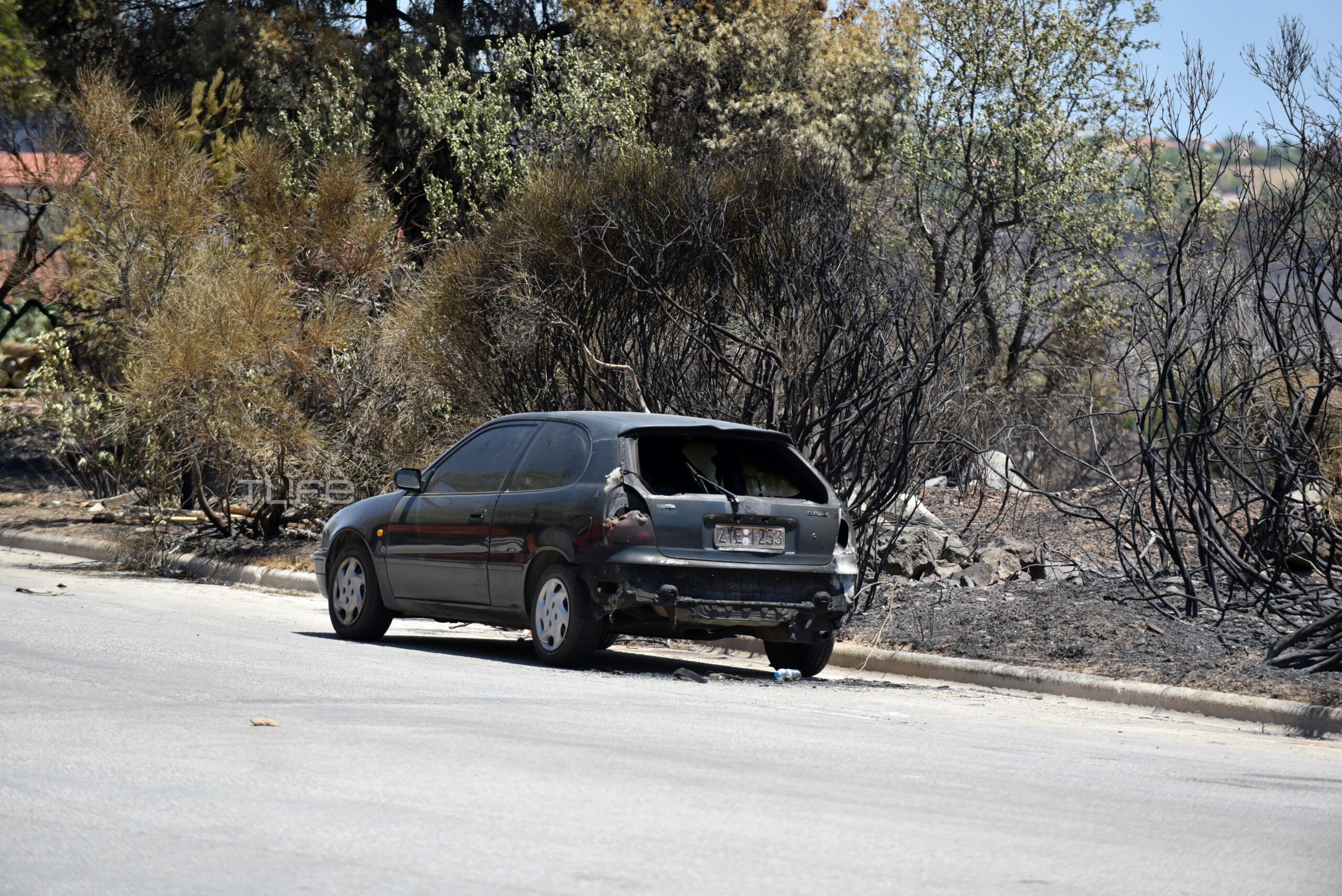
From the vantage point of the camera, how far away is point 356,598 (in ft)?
37.1

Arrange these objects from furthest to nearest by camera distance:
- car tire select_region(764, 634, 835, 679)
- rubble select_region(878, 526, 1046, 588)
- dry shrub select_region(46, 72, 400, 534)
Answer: dry shrub select_region(46, 72, 400, 534) → rubble select_region(878, 526, 1046, 588) → car tire select_region(764, 634, 835, 679)

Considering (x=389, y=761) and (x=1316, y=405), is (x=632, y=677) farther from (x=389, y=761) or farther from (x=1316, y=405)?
A: (x=1316, y=405)

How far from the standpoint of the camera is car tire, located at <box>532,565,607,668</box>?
374 inches

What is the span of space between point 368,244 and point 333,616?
871 centimetres

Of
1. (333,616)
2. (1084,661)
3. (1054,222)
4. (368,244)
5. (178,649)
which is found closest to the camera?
(178,649)

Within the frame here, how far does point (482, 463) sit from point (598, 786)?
5271 mm

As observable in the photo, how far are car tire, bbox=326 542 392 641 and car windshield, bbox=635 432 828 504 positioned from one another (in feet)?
8.33

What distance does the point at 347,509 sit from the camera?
11.7m

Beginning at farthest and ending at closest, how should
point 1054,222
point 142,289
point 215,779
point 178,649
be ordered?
point 1054,222 → point 142,289 → point 178,649 → point 215,779

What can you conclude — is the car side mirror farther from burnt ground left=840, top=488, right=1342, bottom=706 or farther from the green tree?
the green tree

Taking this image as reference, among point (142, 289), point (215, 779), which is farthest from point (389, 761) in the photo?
point (142, 289)

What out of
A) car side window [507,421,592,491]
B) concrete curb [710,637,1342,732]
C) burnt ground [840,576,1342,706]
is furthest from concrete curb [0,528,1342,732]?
car side window [507,421,592,491]

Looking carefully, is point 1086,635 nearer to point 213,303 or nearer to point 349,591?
point 349,591

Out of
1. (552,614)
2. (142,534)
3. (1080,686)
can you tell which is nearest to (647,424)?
(552,614)
